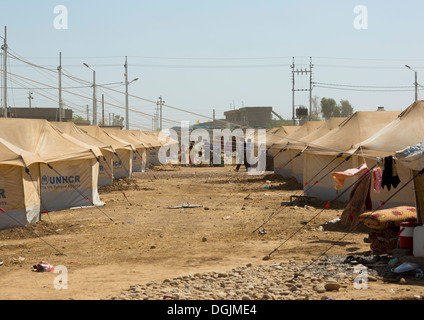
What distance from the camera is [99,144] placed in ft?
82.5

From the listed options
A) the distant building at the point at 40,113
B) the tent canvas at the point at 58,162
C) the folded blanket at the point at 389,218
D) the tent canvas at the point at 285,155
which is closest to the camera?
the folded blanket at the point at 389,218

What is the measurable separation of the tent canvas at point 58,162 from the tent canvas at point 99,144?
3372mm

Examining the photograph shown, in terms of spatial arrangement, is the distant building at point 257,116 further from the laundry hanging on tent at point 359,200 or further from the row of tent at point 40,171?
the laundry hanging on tent at point 359,200

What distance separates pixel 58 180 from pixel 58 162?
1.09 metres

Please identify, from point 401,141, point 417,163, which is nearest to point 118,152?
point 401,141

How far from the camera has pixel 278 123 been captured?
9506cm

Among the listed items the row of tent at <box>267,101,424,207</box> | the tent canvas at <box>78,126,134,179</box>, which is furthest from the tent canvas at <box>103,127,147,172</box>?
the row of tent at <box>267,101,424,207</box>

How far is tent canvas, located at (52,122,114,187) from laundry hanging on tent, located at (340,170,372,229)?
41.2 feet

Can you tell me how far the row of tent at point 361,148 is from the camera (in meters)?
14.9

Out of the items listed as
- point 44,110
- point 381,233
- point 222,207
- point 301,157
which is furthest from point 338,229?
point 44,110

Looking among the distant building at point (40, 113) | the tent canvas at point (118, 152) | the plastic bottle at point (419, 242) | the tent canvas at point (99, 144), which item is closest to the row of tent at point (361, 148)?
the plastic bottle at point (419, 242)

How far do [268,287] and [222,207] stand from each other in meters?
11.2

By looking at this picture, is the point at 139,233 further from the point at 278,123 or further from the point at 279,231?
the point at 278,123

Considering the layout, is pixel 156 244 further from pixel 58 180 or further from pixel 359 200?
pixel 58 180
